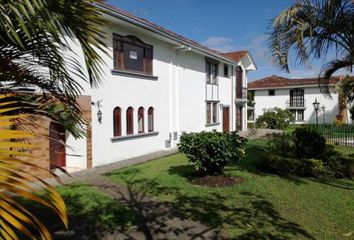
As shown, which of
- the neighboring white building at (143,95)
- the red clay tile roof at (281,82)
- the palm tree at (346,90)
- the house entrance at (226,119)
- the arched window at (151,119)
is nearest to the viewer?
the neighboring white building at (143,95)

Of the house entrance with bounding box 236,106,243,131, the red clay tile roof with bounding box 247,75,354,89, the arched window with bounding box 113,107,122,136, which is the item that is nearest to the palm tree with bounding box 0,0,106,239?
the arched window with bounding box 113,107,122,136

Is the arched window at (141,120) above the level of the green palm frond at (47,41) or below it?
below

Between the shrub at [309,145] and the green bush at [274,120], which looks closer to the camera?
the shrub at [309,145]

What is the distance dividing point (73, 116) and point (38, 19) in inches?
70.6

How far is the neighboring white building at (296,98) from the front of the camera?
4528 cm

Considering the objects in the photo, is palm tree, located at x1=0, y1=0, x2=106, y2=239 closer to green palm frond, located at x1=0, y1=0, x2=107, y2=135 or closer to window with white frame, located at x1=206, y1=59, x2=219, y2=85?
green palm frond, located at x1=0, y1=0, x2=107, y2=135

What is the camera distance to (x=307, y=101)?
46562 mm

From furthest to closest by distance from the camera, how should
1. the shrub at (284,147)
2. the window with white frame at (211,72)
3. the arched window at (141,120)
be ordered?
the window with white frame at (211,72)
the arched window at (141,120)
the shrub at (284,147)

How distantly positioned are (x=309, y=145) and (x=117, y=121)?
8.02 metres

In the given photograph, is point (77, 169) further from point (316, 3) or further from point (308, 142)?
point (316, 3)

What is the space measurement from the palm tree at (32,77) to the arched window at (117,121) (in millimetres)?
9550

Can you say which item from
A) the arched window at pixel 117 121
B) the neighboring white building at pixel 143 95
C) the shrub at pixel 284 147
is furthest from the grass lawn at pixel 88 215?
the shrub at pixel 284 147

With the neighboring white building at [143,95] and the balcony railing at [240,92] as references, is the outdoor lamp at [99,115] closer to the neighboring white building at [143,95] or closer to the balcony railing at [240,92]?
the neighboring white building at [143,95]

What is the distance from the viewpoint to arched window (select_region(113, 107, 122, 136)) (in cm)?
1427
